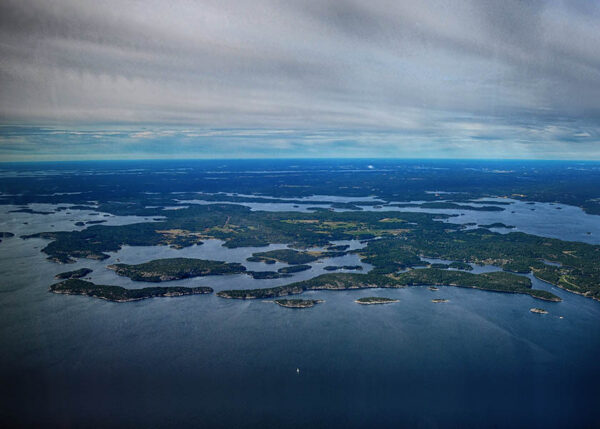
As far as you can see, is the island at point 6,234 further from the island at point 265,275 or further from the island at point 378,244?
the island at point 265,275

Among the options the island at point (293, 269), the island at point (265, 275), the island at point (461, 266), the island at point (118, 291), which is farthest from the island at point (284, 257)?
the island at point (461, 266)

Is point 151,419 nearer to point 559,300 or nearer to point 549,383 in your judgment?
point 549,383

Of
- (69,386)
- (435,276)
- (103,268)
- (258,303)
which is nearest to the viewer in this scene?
(69,386)

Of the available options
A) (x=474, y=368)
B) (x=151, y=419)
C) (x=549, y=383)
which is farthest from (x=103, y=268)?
(x=549, y=383)

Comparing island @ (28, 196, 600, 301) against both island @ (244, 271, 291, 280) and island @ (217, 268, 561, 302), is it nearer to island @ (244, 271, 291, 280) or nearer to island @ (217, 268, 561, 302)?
island @ (217, 268, 561, 302)

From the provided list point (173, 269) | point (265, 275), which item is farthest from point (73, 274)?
point (265, 275)

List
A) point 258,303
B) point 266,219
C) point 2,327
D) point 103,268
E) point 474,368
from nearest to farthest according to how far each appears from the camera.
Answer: point 474,368, point 2,327, point 258,303, point 103,268, point 266,219

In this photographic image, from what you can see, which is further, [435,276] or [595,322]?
[435,276]

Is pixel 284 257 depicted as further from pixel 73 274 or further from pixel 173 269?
pixel 73 274

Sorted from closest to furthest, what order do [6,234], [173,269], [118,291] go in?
[118,291], [173,269], [6,234]
